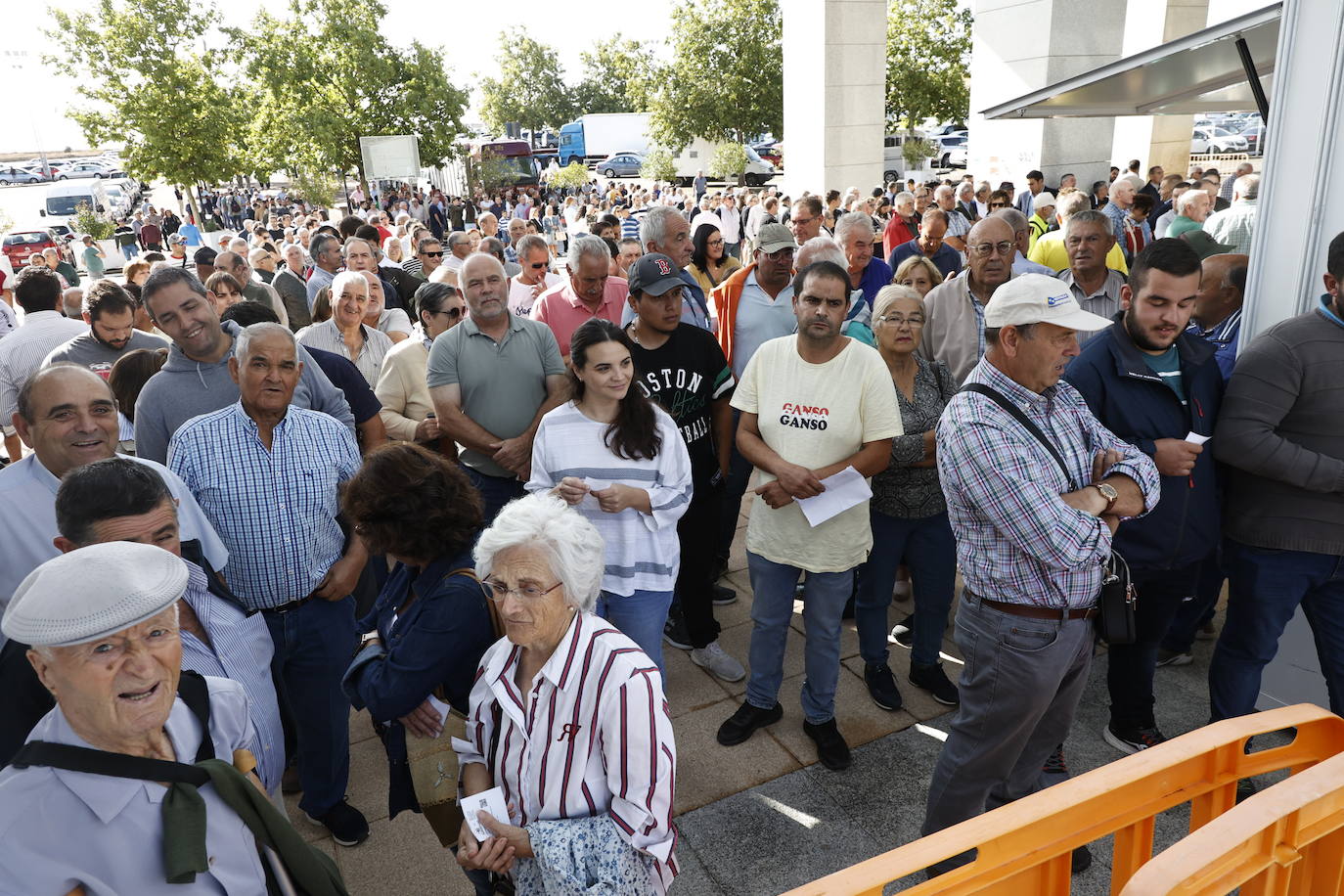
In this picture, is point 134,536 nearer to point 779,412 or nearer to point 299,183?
point 779,412

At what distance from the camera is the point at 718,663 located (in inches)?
173

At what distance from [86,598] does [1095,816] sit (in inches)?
79.8

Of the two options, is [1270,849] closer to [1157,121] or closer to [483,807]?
[483,807]

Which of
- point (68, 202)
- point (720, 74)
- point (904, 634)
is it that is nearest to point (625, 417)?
point (904, 634)

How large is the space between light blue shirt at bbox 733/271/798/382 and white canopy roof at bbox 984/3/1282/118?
2.85 meters

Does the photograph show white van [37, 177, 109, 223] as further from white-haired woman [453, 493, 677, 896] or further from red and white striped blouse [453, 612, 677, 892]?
red and white striped blouse [453, 612, 677, 892]

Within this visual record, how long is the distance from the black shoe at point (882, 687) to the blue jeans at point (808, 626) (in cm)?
33

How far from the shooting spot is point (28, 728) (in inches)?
76.9

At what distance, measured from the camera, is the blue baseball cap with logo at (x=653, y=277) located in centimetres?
400

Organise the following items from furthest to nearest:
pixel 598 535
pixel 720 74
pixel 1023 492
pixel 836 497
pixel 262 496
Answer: pixel 720 74, pixel 836 497, pixel 262 496, pixel 1023 492, pixel 598 535

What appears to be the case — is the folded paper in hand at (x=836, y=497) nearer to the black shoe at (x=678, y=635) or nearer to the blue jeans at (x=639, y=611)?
the blue jeans at (x=639, y=611)

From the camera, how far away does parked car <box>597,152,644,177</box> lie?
46438 mm

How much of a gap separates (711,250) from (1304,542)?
4722 millimetres

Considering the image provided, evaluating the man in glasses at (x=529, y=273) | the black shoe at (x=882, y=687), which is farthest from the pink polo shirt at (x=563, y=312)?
the black shoe at (x=882, y=687)
